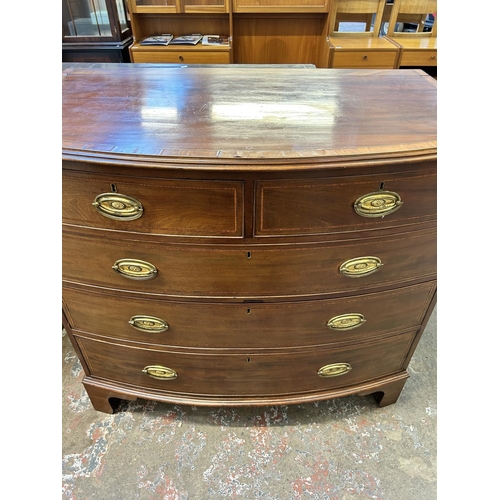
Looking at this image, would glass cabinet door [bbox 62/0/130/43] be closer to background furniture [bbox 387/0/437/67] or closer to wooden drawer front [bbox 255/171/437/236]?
background furniture [bbox 387/0/437/67]

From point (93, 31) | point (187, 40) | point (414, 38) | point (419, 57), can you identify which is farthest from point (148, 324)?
point (414, 38)

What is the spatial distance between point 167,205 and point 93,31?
221cm

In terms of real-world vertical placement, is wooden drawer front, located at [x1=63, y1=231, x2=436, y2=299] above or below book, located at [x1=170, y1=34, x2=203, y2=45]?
below

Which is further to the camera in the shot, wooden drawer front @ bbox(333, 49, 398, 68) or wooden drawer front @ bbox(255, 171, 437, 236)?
wooden drawer front @ bbox(333, 49, 398, 68)

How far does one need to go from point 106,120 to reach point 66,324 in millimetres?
628

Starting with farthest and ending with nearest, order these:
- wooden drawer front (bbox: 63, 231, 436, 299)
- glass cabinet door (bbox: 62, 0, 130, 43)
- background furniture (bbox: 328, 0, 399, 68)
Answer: background furniture (bbox: 328, 0, 399, 68)
glass cabinet door (bbox: 62, 0, 130, 43)
wooden drawer front (bbox: 63, 231, 436, 299)

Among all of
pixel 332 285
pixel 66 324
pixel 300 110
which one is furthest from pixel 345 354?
pixel 66 324

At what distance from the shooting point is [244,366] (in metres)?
1.13

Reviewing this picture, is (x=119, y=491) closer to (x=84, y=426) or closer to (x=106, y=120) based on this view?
(x=84, y=426)

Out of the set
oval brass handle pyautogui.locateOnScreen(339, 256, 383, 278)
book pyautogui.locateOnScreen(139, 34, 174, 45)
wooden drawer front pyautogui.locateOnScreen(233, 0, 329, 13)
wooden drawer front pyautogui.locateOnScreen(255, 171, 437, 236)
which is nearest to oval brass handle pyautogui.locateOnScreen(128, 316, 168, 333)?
wooden drawer front pyautogui.locateOnScreen(255, 171, 437, 236)

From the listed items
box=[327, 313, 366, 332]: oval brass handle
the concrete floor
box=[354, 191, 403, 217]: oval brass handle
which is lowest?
the concrete floor

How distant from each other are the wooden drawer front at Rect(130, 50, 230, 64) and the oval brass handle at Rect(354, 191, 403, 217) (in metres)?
2.19

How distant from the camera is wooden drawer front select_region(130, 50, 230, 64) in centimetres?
255

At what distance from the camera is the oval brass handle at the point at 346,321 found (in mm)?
1034
